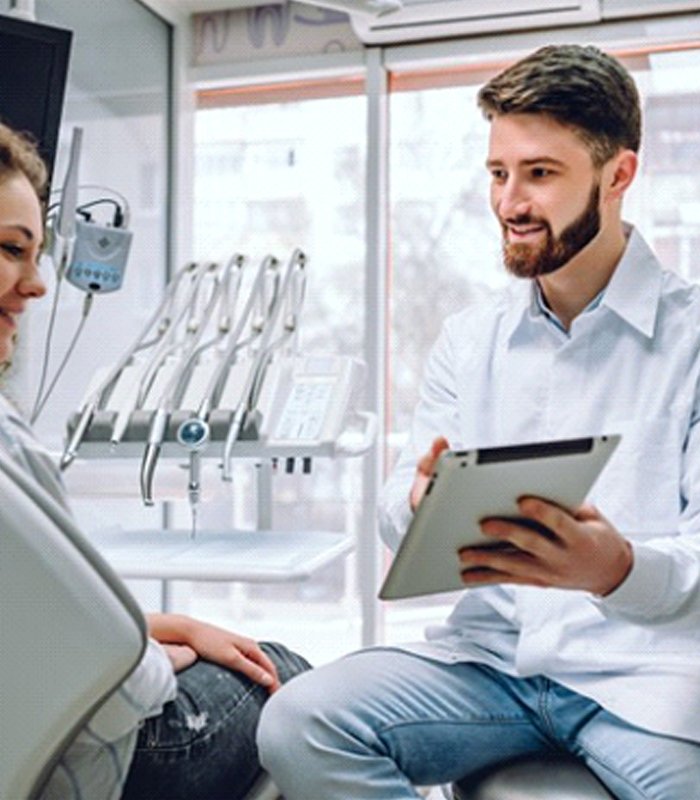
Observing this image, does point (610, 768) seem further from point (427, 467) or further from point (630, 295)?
point (630, 295)

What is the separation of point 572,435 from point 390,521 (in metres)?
0.28

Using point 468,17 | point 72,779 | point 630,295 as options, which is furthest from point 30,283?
point 468,17

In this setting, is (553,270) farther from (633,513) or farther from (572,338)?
(633,513)

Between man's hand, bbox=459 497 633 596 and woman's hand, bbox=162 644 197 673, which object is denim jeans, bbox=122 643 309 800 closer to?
woman's hand, bbox=162 644 197 673

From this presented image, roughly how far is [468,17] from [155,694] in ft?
8.29

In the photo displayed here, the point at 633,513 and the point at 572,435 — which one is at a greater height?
the point at 572,435

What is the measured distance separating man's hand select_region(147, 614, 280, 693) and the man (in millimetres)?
44

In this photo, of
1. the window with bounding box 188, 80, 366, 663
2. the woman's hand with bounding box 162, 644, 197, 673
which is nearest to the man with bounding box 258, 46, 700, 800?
the woman's hand with bounding box 162, 644, 197, 673

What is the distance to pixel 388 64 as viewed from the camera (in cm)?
312

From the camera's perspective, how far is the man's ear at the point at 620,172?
156 centimetres

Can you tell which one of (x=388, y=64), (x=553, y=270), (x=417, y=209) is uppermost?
(x=388, y=64)

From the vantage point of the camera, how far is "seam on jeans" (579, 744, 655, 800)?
1.12 meters

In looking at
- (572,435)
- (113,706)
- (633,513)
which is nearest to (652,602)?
(633,513)

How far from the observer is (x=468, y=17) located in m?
2.89
